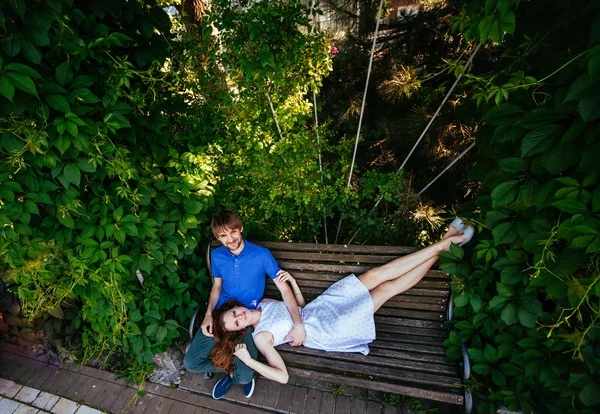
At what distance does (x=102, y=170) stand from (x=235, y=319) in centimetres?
132

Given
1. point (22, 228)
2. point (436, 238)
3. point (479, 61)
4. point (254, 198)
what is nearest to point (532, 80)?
point (479, 61)

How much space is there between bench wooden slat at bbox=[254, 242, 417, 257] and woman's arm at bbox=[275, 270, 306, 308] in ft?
0.70

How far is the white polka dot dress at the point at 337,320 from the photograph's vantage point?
229 cm

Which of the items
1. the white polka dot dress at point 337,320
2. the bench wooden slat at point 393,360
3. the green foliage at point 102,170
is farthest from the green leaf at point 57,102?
the bench wooden slat at point 393,360

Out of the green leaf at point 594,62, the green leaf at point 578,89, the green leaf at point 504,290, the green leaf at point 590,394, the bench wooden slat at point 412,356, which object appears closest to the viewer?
the green leaf at point 594,62

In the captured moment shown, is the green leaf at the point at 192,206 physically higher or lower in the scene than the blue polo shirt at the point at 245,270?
higher

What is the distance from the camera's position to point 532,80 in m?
1.47

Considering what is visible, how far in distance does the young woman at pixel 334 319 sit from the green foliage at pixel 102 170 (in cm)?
59

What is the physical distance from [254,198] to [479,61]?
215cm

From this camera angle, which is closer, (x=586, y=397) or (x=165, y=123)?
(x=586, y=397)

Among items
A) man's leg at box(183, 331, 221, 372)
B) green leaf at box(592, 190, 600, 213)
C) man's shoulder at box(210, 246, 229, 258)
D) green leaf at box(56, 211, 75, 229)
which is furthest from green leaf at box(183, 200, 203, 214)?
green leaf at box(592, 190, 600, 213)

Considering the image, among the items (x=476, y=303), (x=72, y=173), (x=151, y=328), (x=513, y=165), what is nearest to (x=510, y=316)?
(x=476, y=303)

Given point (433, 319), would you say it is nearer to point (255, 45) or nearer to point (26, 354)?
point (255, 45)

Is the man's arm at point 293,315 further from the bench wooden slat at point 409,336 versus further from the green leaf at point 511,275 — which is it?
the green leaf at point 511,275
